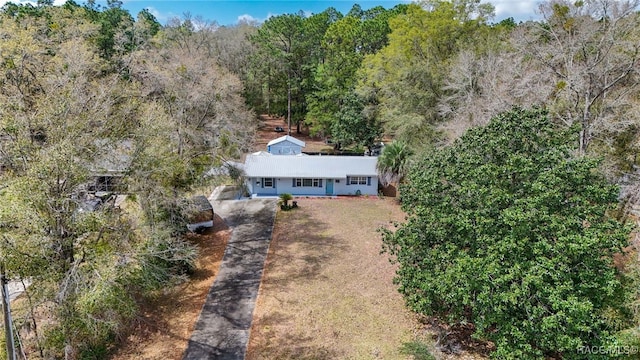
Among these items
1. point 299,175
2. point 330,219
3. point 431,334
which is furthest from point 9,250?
point 299,175

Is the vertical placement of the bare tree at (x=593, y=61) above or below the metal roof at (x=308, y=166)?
above

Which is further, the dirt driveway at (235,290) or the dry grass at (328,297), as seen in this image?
the dirt driveway at (235,290)

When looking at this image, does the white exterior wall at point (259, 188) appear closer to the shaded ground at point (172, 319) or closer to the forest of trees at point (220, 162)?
the forest of trees at point (220, 162)

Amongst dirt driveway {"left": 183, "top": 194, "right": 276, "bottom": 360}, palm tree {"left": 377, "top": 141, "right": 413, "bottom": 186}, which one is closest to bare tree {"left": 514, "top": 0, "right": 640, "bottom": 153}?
palm tree {"left": 377, "top": 141, "right": 413, "bottom": 186}

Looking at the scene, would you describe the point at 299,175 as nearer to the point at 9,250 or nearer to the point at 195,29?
the point at 9,250

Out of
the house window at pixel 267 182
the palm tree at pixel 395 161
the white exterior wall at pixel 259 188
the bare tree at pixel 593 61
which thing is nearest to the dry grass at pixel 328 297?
the palm tree at pixel 395 161

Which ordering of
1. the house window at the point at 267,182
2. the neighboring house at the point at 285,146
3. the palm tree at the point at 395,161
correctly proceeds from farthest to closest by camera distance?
the neighboring house at the point at 285,146 → the house window at the point at 267,182 → the palm tree at the point at 395,161

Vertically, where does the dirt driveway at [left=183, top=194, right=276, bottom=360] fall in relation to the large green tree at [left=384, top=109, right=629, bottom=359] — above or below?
below

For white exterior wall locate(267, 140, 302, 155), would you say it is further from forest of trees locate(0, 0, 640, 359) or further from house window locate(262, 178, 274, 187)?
forest of trees locate(0, 0, 640, 359)

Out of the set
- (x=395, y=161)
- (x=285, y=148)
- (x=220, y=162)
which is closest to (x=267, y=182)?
(x=285, y=148)
